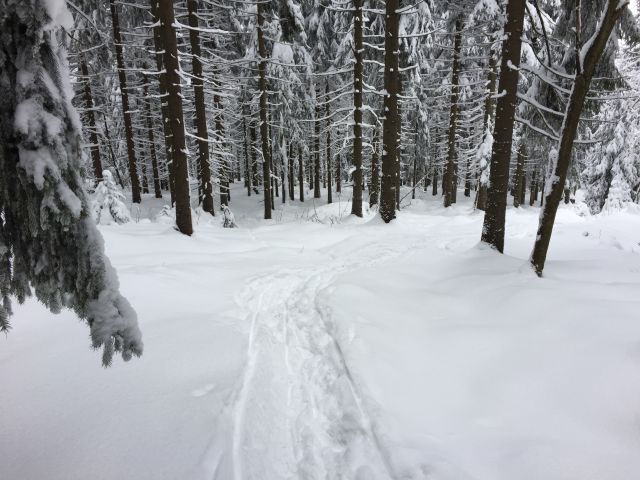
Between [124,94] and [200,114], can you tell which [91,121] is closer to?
[124,94]

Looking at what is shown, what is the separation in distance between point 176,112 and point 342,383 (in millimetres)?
8294

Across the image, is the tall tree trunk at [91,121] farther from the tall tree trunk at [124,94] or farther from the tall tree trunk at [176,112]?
the tall tree trunk at [176,112]

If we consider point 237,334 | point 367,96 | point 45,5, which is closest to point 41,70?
point 45,5

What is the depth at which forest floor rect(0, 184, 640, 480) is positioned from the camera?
2.76 m

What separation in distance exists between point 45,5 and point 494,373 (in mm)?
4644

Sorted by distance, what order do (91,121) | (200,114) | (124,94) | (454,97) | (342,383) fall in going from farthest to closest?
(454,97), (91,121), (124,94), (200,114), (342,383)

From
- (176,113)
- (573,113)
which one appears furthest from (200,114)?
(573,113)

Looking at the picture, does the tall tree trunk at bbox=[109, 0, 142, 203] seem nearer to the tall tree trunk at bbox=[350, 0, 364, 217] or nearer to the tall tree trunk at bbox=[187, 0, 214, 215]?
the tall tree trunk at bbox=[187, 0, 214, 215]

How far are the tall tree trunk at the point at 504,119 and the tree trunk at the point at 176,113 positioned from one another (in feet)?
24.9

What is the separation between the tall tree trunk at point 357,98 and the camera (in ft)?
41.9

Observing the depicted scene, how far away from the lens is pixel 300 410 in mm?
3547

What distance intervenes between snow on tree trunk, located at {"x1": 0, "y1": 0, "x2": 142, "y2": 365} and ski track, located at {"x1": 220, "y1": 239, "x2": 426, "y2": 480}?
1422 mm

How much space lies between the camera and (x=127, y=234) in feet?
28.6

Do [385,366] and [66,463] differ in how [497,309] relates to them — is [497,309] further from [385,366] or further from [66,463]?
[66,463]
